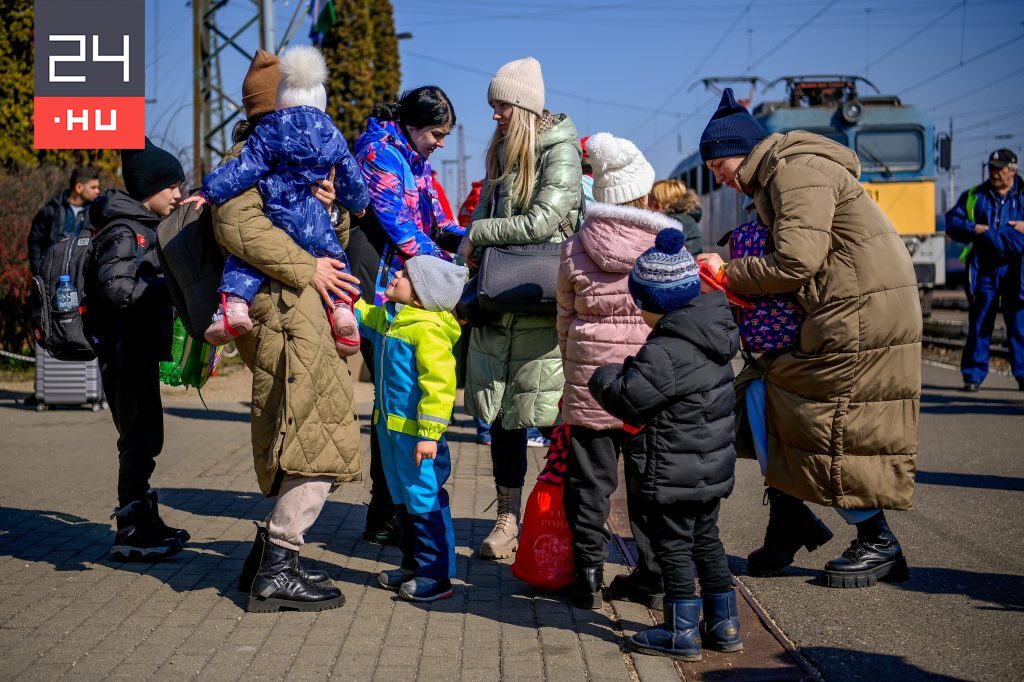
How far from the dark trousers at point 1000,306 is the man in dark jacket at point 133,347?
8074 mm

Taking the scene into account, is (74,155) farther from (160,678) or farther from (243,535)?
(160,678)

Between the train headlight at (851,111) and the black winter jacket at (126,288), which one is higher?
the train headlight at (851,111)

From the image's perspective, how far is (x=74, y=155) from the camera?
1677cm

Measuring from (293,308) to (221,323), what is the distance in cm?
27

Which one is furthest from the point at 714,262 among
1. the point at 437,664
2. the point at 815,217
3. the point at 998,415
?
the point at 998,415

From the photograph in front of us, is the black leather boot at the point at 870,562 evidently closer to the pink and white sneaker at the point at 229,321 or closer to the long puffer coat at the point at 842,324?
the long puffer coat at the point at 842,324

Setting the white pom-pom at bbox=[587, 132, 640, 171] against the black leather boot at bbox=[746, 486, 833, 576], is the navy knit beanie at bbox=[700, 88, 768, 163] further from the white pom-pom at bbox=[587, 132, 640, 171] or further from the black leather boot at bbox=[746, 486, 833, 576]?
the black leather boot at bbox=[746, 486, 833, 576]

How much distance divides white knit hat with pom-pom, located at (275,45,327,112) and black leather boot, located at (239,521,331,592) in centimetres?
167

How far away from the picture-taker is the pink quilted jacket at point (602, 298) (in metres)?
4.53

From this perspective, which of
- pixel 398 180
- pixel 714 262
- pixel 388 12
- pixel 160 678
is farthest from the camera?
pixel 388 12

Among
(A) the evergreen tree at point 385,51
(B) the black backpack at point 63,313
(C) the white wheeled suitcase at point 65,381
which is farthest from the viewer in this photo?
(A) the evergreen tree at point 385,51

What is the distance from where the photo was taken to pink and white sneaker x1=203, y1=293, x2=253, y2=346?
4266 millimetres

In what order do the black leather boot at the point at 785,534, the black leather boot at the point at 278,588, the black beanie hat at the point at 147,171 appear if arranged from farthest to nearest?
the black beanie hat at the point at 147,171
the black leather boot at the point at 785,534
the black leather boot at the point at 278,588

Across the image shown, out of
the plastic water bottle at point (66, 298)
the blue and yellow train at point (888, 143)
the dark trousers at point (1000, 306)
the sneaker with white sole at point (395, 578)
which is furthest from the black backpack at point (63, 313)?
the blue and yellow train at point (888, 143)
